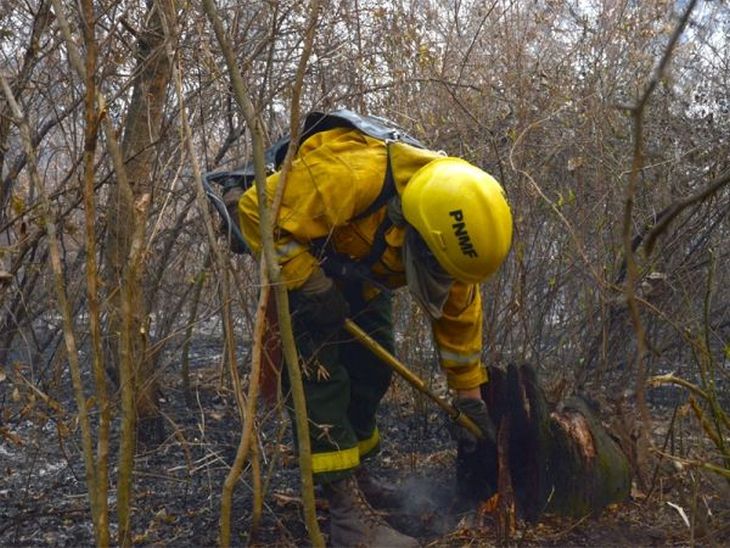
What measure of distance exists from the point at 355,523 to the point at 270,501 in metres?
0.50

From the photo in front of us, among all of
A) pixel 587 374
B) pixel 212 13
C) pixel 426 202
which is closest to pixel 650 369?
pixel 587 374

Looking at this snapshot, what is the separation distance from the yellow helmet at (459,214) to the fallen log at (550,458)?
2.16 ft

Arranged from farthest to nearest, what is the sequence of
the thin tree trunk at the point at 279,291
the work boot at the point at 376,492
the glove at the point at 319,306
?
the work boot at the point at 376,492 → the glove at the point at 319,306 → the thin tree trunk at the point at 279,291

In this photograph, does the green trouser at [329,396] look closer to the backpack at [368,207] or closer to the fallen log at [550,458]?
the backpack at [368,207]

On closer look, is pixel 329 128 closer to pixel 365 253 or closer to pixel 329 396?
pixel 365 253

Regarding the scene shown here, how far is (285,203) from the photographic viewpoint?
350 centimetres

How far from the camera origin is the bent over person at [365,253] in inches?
131

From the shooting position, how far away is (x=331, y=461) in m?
3.67

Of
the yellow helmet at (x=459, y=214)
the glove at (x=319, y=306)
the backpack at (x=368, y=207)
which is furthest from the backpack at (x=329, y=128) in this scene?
the glove at (x=319, y=306)

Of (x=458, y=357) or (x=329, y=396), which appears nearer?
(x=329, y=396)

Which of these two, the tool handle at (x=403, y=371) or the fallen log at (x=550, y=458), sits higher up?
→ the tool handle at (x=403, y=371)

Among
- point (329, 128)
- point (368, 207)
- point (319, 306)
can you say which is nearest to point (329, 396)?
point (319, 306)

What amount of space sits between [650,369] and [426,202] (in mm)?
1915

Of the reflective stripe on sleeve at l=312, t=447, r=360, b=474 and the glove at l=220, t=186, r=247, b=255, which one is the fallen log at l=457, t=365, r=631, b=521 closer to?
the reflective stripe on sleeve at l=312, t=447, r=360, b=474
